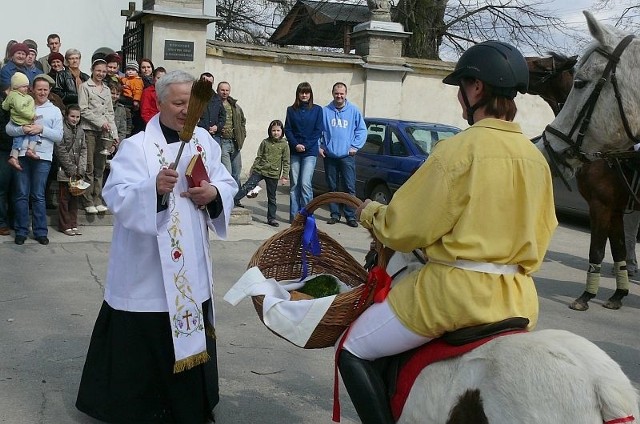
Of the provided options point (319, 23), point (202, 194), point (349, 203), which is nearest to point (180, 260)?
point (202, 194)

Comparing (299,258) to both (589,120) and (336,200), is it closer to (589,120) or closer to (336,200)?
(336,200)

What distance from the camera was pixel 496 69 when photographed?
299 cm

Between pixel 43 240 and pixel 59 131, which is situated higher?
pixel 59 131

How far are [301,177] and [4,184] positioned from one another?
166 inches

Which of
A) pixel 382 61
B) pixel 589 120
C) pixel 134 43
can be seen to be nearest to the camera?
pixel 589 120

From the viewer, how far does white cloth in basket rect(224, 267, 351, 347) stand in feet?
10.8

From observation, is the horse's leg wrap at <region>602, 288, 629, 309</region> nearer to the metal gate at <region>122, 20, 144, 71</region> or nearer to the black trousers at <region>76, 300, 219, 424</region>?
the black trousers at <region>76, 300, 219, 424</region>

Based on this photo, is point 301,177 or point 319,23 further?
point 319,23

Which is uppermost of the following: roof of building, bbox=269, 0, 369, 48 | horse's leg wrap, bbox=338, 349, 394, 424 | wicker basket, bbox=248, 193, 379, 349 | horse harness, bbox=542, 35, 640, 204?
roof of building, bbox=269, 0, 369, 48

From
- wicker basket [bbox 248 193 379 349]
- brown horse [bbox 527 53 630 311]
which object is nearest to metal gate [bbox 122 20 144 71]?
brown horse [bbox 527 53 630 311]

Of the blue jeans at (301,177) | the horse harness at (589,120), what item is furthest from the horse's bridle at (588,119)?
the blue jeans at (301,177)

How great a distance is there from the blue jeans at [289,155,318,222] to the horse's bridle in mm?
6235

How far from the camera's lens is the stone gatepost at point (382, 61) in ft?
56.5

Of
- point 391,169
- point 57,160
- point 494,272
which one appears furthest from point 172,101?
point 391,169
